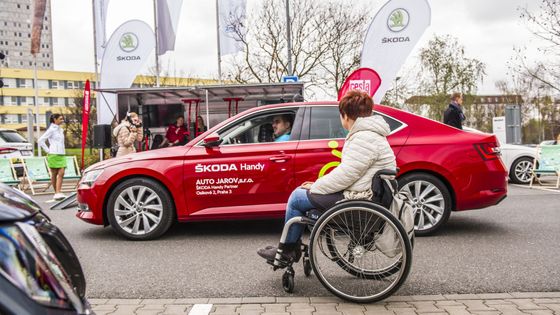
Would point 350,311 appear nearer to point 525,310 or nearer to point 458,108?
point 525,310

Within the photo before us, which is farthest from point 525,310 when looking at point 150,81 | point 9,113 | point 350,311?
point 9,113

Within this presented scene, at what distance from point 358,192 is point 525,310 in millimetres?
1383

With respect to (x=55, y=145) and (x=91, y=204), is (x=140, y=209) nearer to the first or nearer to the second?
(x=91, y=204)

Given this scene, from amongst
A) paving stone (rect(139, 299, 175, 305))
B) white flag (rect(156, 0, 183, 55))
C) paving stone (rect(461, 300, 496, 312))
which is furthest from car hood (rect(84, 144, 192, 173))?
white flag (rect(156, 0, 183, 55))

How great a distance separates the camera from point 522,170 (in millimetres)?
13367

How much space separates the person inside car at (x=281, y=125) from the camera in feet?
20.8

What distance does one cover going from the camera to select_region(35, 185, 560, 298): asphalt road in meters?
4.28

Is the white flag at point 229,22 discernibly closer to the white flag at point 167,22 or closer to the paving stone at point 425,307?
the white flag at point 167,22

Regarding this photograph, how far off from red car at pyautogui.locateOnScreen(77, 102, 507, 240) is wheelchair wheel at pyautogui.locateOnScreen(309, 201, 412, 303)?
6.91 ft

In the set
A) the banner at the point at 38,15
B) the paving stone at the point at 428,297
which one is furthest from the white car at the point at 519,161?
the banner at the point at 38,15

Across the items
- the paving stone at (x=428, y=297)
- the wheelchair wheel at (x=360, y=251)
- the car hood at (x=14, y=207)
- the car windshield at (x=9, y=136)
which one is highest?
the car windshield at (x=9, y=136)

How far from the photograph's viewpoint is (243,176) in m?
6.10

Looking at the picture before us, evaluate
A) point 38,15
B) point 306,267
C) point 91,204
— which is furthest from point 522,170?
point 38,15

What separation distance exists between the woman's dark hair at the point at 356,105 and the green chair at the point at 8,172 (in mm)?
10723
